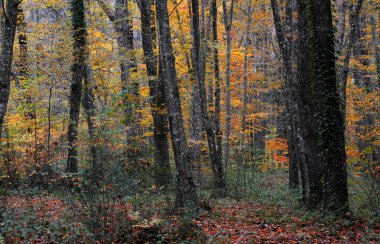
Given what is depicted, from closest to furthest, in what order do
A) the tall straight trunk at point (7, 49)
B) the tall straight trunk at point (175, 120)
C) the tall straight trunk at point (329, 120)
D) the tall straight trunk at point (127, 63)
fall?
the tall straight trunk at point (329, 120) < the tall straight trunk at point (7, 49) < the tall straight trunk at point (175, 120) < the tall straight trunk at point (127, 63)

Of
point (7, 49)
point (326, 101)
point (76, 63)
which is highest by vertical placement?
point (76, 63)

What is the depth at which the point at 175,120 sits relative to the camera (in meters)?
8.77

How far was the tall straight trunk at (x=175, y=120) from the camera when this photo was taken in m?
8.58

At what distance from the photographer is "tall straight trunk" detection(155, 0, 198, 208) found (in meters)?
8.58

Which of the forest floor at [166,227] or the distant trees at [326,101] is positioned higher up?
the distant trees at [326,101]

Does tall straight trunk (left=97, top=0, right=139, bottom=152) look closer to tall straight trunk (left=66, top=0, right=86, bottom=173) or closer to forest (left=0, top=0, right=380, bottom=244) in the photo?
forest (left=0, top=0, right=380, bottom=244)

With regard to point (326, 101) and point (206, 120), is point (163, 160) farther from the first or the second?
point (326, 101)

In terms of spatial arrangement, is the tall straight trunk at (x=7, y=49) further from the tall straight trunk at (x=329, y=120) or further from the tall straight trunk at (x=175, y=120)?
the tall straight trunk at (x=329, y=120)

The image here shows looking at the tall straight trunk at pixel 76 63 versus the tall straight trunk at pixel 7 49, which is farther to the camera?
the tall straight trunk at pixel 76 63

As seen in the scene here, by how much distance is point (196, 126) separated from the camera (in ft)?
50.2

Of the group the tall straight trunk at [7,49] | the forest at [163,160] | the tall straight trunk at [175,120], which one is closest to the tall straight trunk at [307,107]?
the forest at [163,160]

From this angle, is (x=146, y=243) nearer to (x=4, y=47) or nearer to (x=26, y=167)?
(x=4, y=47)

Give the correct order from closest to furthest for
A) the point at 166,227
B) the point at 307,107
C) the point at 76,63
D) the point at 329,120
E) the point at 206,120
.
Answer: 1. the point at 166,227
2. the point at 329,120
3. the point at 307,107
4. the point at 206,120
5. the point at 76,63

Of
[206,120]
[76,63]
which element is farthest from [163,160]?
[76,63]
